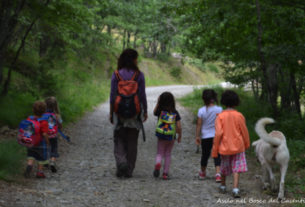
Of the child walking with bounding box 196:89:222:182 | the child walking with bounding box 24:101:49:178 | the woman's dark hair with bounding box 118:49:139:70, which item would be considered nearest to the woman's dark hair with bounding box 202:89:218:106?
the child walking with bounding box 196:89:222:182

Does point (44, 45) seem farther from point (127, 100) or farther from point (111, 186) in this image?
point (111, 186)

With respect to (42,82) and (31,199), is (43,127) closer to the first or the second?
(31,199)

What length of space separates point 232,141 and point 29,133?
338 cm

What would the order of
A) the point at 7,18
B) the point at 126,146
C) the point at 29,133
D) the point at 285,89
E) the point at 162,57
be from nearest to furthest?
the point at 29,133, the point at 126,146, the point at 7,18, the point at 285,89, the point at 162,57

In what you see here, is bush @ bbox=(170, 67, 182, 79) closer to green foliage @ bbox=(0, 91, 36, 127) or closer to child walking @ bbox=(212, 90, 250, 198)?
green foliage @ bbox=(0, 91, 36, 127)

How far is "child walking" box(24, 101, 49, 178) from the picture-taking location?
6.04 m

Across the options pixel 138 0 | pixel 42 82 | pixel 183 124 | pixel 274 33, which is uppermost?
pixel 138 0

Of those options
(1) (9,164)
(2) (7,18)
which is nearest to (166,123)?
(1) (9,164)

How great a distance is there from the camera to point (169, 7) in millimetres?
11562

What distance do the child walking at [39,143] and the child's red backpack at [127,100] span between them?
1.28 metres

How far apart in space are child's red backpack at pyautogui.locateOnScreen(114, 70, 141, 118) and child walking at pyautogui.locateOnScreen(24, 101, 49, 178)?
4.21ft

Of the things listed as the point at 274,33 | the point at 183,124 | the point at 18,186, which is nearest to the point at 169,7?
the point at 274,33

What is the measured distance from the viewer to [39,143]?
609 cm

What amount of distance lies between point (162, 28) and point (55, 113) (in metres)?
7.09
